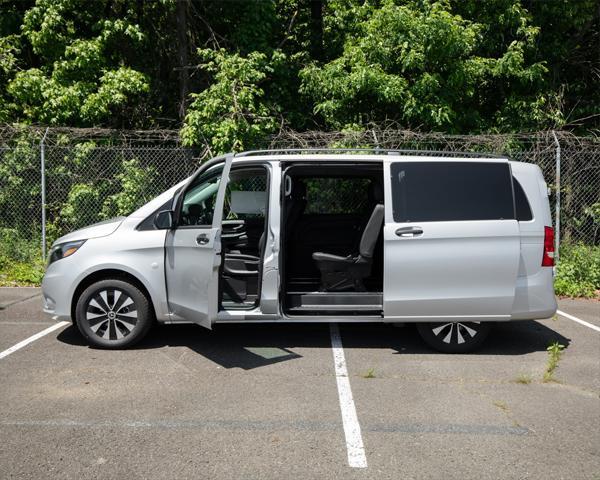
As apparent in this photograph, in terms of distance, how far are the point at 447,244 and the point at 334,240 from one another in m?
1.92

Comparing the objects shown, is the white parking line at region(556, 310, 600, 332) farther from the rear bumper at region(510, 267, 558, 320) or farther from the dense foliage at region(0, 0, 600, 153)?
the dense foliage at region(0, 0, 600, 153)

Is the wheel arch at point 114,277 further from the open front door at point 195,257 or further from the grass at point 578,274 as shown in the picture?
the grass at point 578,274

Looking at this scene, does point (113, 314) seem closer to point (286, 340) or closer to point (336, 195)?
point (286, 340)

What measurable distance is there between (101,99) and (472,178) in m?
7.60

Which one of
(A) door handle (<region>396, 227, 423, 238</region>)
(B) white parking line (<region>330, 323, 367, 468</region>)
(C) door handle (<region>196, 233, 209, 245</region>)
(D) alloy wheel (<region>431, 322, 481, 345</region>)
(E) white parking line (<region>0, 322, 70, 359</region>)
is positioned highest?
(A) door handle (<region>396, 227, 423, 238</region>)

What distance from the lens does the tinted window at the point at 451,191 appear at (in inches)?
229

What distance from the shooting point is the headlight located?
6.04m

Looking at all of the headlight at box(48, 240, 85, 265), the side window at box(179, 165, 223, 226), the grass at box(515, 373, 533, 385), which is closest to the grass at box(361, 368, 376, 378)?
the grass at box(515, 373, 533, 385)

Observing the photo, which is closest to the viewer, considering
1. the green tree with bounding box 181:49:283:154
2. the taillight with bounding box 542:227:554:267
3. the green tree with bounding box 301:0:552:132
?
the taillight with bounding box 542:227:554:267

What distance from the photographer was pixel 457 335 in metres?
6.07

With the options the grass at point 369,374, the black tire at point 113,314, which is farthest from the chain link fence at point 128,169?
the grass at point 369,374

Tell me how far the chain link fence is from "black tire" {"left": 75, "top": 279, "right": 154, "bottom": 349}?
4.57 metres

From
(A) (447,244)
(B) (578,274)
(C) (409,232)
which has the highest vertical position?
(C) (409,232)

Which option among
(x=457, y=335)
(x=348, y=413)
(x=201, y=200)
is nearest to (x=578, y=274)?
(x=457, y=335)
